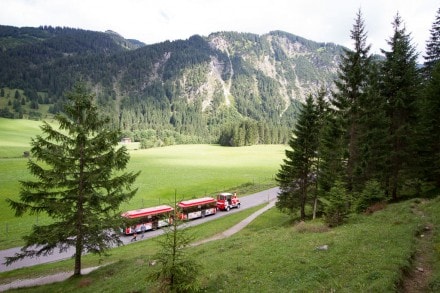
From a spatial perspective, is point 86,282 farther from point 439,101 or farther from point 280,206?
point 439,101

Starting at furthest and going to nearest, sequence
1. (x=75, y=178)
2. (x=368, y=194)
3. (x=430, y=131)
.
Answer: (x=430, y=131) → (x=368, y=194) → (x=75, y=178)

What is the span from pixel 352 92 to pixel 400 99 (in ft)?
14.3

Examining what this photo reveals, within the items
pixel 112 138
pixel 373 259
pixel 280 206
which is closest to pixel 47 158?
pixel 112 138

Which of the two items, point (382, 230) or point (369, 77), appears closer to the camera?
point (382, 230)

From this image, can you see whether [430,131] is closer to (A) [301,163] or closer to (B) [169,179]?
(A) [301,163]

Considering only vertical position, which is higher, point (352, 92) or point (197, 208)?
point (352, 92)

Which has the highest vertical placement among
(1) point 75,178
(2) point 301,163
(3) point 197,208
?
(2) point 301,163

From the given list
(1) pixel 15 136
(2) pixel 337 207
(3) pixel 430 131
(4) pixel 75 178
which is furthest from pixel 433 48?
(1) pixel 15 136

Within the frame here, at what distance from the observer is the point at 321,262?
13836 mm

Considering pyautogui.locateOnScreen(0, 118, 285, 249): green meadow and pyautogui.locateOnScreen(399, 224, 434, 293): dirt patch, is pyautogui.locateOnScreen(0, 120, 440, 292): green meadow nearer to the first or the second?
pyautogui.locateOnScreen(399, 224, 434, 293): dirt patch

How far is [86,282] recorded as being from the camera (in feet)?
62.7

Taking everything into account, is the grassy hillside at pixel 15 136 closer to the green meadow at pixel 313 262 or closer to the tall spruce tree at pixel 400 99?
the green meadow at pixel 313 262

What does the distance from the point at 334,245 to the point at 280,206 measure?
57.4 ft

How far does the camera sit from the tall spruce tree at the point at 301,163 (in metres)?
31.4
